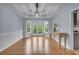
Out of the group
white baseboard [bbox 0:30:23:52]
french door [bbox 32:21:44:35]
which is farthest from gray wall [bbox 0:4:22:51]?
french door [bbox 32:21:44:35]

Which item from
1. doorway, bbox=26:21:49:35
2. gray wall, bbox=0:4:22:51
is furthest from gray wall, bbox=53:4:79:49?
gray wall, bbox=0:4:22:51

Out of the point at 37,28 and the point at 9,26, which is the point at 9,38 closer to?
the point at 9,26

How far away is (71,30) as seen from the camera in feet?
14.3

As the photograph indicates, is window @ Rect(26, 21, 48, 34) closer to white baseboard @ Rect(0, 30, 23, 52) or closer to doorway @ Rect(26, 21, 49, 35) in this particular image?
doorway @ Rect(26, 21, 49, 35)

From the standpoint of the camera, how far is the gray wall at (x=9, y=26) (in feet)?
13.5

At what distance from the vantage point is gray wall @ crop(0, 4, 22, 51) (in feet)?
13.5

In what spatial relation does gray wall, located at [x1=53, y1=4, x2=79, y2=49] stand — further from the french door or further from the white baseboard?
the white baseboard

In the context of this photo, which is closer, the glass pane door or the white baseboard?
the glass pane door

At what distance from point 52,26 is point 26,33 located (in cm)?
77

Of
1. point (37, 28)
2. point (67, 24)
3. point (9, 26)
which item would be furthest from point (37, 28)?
point (9, 26)

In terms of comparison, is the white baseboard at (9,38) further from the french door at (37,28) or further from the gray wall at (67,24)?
the gray wall at (67,24)

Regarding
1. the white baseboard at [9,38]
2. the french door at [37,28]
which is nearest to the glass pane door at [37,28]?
the french door at [37,28]

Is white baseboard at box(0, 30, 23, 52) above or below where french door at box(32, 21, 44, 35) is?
below
